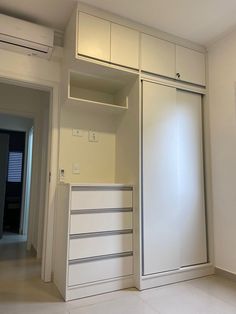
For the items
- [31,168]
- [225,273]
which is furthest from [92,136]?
[225,273]

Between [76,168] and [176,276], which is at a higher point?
[76,168]

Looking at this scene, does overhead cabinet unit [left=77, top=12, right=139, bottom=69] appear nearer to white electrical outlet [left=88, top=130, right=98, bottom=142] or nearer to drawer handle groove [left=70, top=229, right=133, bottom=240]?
white electrical outlet [left=88, top=130, right=98, bottom=142]

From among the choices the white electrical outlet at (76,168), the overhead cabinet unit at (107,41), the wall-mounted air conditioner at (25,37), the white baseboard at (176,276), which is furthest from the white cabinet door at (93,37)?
the white baseboard at (176,276)

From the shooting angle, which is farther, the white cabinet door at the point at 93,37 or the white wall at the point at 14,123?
the white wall at the point at 14,123

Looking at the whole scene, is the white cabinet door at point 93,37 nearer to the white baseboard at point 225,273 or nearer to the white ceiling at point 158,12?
the white ceiling at point 158,12

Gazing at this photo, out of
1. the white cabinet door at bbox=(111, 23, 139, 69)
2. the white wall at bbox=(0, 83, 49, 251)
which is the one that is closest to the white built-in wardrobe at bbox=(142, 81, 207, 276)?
the white cabinet door at bbox=(111, 23, 139, 69)

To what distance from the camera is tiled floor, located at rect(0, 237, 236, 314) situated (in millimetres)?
1920

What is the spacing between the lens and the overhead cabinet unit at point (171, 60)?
260cm

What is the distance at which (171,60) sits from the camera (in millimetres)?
2738

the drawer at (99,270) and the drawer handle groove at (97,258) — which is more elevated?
the drawer handle groove at (97,258)

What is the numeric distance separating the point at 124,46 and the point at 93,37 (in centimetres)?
33

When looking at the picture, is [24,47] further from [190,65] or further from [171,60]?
[190,65]

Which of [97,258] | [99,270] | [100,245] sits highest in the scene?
[100,245]

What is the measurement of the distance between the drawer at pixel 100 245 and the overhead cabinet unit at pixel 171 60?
173 cm
